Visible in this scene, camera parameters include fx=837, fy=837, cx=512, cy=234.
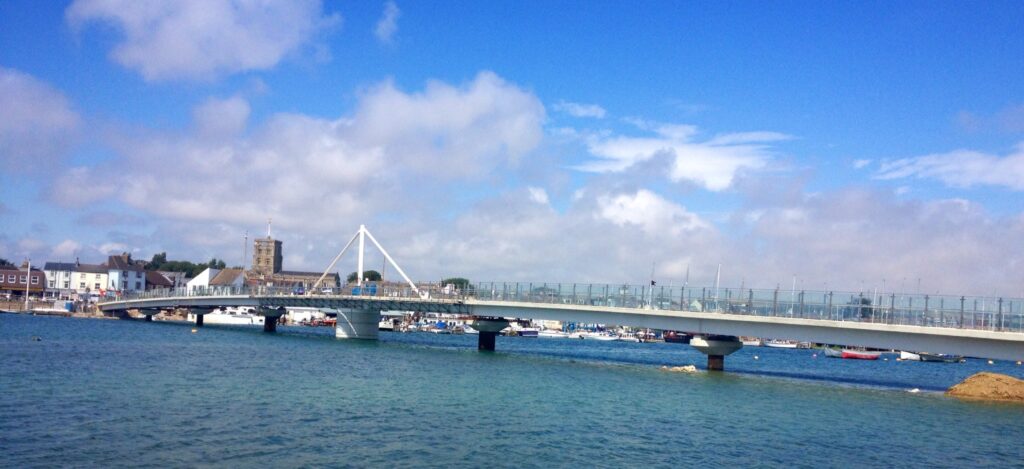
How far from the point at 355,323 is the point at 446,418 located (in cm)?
7442

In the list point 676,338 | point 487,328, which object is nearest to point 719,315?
Result: point 487,328

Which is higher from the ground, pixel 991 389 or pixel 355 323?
pixel 991 389

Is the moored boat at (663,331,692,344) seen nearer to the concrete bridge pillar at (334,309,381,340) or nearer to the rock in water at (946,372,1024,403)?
the concrete bridge pillar at (334,309,381,340)

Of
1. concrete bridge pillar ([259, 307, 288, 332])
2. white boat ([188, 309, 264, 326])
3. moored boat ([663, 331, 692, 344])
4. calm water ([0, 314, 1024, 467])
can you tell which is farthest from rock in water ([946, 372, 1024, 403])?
white boat ([188, 309, 264, 326])

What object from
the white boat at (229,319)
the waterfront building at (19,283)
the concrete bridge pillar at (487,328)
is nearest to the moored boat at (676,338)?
the white boat at (229,319)

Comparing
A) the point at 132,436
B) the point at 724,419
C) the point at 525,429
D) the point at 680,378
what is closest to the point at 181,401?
the point at 132,436

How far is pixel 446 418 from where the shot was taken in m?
38.4

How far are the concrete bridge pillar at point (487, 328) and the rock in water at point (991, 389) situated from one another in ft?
161

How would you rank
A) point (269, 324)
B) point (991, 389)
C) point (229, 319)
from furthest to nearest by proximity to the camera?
point (229, 319)
point (269, 324)
point (991, 389)

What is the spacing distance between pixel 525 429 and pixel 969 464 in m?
17.8

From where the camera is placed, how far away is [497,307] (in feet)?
287

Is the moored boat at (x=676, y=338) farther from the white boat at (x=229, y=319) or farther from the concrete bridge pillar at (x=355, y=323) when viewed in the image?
the concrete bridge pillar at (x=355, y=323)

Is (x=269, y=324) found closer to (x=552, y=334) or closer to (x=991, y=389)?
(x=552, y=334)

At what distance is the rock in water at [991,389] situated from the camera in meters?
58.6
